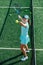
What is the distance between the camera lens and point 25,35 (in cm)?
963

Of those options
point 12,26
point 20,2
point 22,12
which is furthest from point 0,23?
point 20,2

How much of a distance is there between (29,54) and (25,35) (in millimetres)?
1009

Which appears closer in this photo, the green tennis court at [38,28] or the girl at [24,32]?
the girl at [24,32]

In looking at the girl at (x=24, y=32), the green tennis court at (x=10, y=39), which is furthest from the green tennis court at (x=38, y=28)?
the girl at (x=24, y=32)

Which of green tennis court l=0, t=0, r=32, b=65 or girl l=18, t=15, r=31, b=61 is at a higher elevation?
girl l=18, t=15, r=31, b=61

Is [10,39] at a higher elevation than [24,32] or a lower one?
lower

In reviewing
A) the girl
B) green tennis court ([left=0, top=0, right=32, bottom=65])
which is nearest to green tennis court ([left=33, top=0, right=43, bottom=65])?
green tennis court ([left=0, top=0, right=32, bottom=65])

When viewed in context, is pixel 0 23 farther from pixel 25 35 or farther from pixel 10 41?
pixel 25 35

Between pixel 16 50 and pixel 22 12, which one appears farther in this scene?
pixel 22 12

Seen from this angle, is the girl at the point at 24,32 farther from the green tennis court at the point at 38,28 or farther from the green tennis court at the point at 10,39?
the green tennis court at the point at 38,28

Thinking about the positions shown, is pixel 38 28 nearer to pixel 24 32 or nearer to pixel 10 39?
pixel 10 39

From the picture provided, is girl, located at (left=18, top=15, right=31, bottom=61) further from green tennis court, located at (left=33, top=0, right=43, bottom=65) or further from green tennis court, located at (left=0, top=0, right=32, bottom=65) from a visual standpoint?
green tennis court, located at (left=33, top=0, right=43, bottom=65)

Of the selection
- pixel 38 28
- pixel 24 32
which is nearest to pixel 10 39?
pixel 38 28

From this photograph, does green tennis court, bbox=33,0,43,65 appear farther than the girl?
Yes
